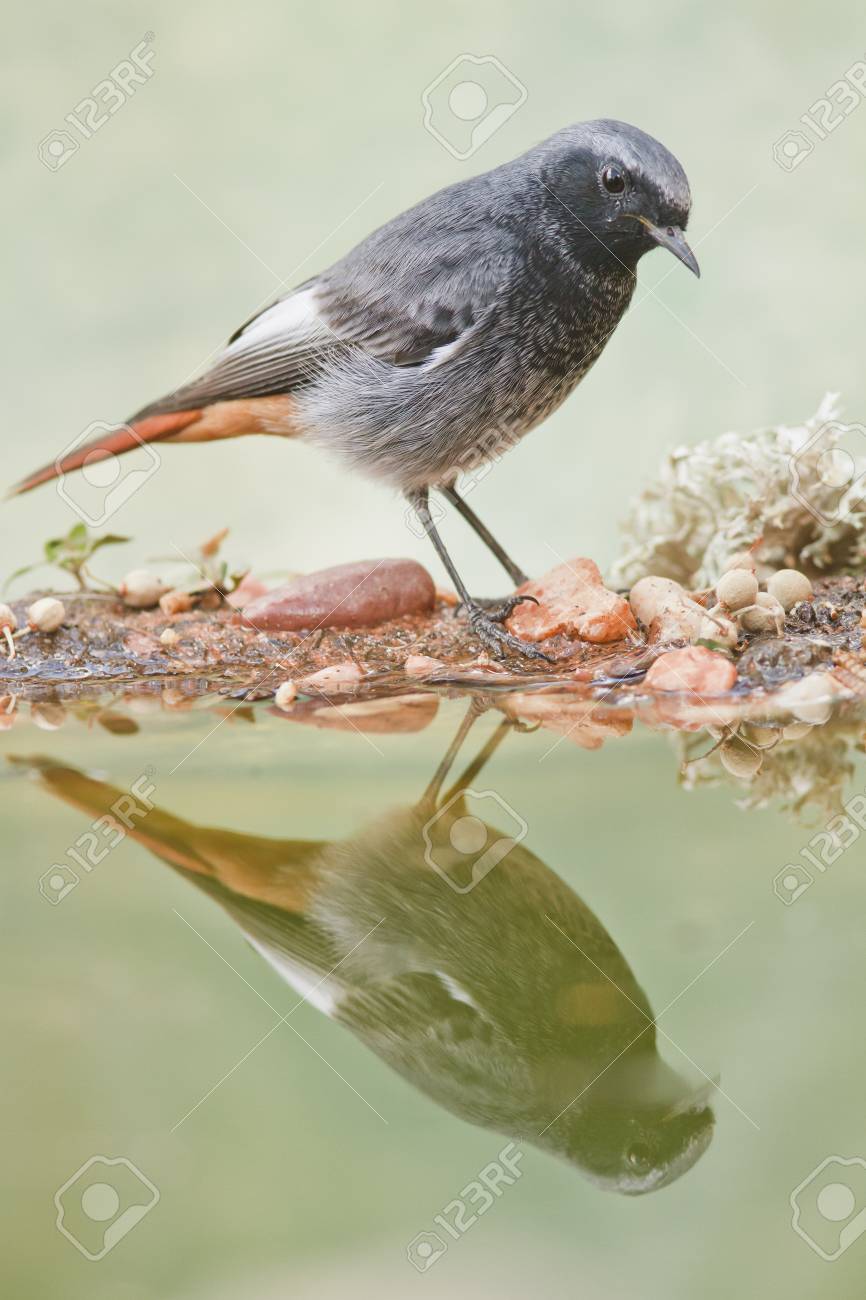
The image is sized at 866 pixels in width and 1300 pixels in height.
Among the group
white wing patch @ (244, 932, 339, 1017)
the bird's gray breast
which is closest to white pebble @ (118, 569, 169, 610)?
the bird's gray breast

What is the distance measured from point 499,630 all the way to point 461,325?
0.66 meters

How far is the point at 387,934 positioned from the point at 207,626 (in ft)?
5.01

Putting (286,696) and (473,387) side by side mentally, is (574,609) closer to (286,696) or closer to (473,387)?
(473,387)

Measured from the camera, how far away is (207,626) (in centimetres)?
286

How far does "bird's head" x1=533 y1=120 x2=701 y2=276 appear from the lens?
247 cm

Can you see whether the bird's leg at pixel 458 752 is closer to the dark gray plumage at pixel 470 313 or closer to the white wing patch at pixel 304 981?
the white wing patch at pixel 304 981

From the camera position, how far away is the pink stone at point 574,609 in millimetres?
2570

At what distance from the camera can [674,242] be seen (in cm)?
248

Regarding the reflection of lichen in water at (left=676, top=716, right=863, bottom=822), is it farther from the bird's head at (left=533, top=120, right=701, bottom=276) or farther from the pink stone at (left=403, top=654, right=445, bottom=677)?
the bird's head at (left=533, top=120, right=701, bottom=276)

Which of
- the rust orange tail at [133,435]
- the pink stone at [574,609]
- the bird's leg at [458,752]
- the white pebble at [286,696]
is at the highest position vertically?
the rust orange tail at [133,435]

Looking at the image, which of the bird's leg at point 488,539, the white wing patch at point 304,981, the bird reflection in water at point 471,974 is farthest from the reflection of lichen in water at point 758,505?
the white wing patch at point 304,981

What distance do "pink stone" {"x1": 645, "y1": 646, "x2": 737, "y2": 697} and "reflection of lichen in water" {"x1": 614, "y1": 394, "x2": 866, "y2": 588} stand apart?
76 centimetres

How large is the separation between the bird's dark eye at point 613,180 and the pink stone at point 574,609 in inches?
31.0

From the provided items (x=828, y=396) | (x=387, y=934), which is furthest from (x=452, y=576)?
(x=387, y=934)
